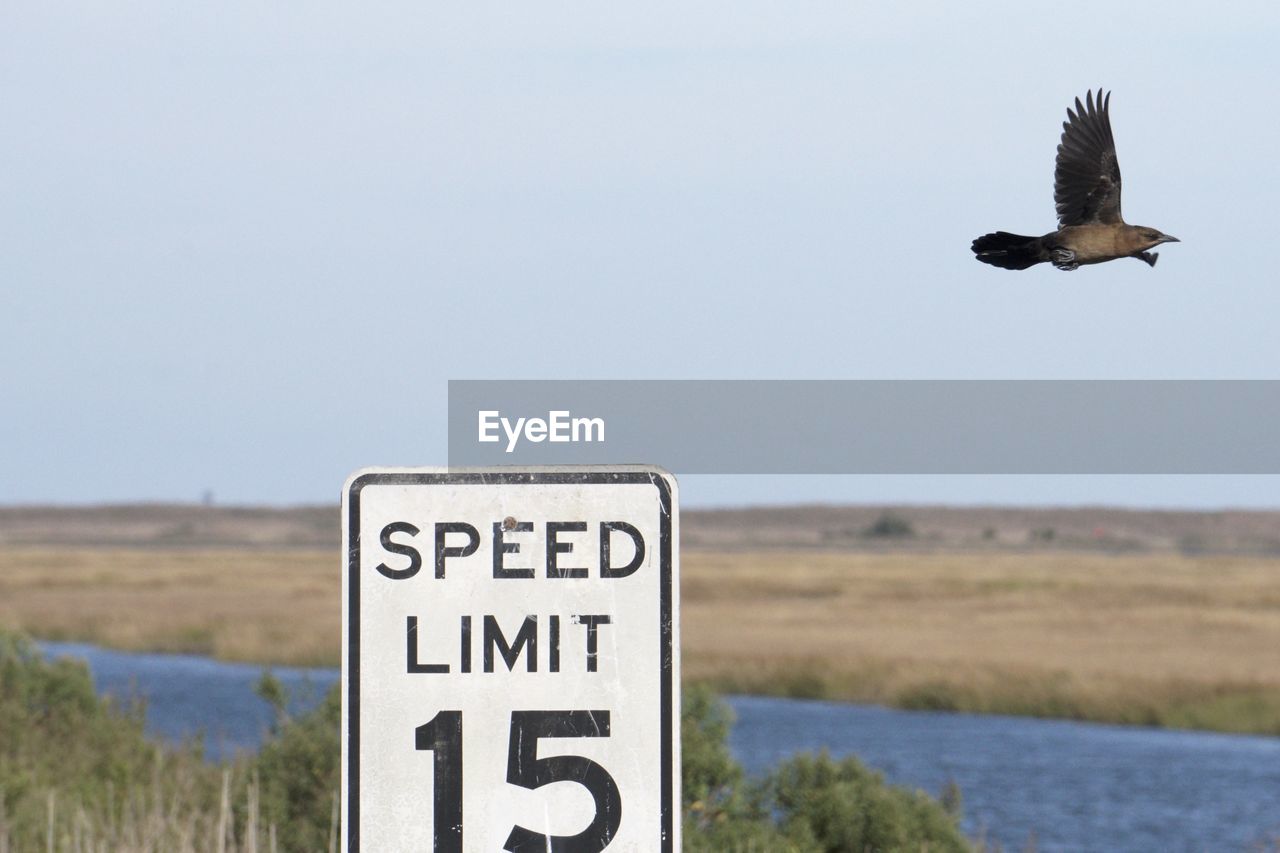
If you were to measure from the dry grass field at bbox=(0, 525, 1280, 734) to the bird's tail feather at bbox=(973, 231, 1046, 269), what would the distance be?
62.4 feet

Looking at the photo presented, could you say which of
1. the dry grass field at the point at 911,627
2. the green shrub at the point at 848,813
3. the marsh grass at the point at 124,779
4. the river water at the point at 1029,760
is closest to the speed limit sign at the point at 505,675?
the marsh grass at the point at 124,779

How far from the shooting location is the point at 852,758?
11320mm

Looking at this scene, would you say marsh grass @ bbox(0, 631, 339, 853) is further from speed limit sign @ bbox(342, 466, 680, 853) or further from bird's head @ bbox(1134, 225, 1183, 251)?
bird's head @ bbox(1134, 225, 1183, 251)

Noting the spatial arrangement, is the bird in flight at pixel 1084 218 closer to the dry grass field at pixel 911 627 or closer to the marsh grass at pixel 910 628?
the dry grass field at pixel 911 627

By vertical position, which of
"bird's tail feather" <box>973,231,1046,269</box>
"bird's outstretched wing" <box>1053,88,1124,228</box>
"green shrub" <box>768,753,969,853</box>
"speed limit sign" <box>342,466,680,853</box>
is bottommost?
"green shrub" <box>768,753,969,853</box>

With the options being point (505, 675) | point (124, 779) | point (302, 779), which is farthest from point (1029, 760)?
point (505, 675)

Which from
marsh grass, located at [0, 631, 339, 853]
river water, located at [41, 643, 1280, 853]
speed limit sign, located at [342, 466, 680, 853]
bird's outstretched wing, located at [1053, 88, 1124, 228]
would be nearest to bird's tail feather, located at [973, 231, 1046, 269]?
bird's outstretched wing, located at [1053, 88, 1124, 228]

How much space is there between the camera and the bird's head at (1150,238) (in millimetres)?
4288

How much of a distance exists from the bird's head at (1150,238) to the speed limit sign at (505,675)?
219cm

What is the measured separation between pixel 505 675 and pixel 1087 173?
3007 millimetres

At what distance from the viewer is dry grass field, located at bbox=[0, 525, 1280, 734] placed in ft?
123

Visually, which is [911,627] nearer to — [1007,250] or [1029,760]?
[1029,760]

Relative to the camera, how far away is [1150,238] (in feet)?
14.3

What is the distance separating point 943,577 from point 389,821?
69298mm
